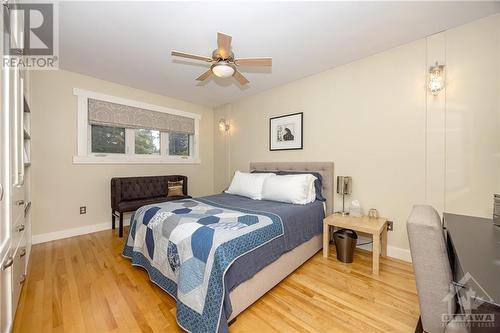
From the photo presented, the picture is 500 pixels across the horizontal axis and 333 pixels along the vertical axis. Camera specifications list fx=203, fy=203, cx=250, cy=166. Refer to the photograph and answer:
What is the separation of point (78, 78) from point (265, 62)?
9.95 ft

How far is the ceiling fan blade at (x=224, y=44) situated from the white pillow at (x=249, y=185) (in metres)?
1.67

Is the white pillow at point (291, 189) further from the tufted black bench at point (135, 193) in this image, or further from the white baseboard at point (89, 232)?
the tufted black bench at point (135, 193)

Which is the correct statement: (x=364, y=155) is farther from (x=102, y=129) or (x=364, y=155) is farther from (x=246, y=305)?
(x=102, y=129)

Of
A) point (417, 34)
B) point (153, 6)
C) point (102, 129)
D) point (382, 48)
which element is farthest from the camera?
point (102, 129)

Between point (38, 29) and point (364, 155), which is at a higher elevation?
point (38, 29)

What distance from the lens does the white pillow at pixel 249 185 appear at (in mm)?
2914

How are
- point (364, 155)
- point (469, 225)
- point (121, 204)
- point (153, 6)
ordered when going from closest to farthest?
point (469, 225), point (153, 6), point (364, 155), point (121, 204)

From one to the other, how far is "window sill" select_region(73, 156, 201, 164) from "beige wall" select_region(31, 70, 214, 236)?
8 cm

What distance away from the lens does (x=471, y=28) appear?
2.00 m

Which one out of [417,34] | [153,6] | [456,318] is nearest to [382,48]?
[417,34]

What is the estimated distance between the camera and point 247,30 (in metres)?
2.10

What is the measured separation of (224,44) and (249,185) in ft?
6.02

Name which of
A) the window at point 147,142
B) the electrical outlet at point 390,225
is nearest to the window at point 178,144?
the window at point 147,142

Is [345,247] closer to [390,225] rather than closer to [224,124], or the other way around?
[390,225]
